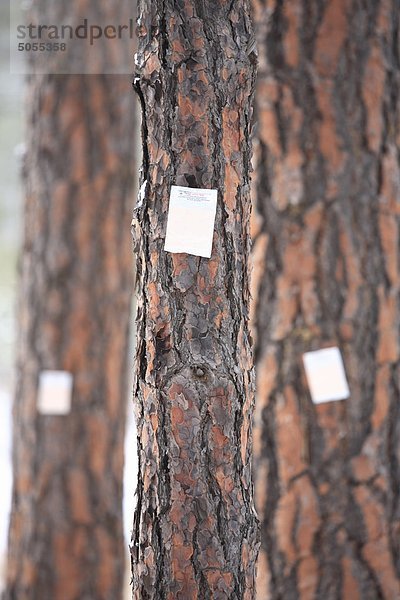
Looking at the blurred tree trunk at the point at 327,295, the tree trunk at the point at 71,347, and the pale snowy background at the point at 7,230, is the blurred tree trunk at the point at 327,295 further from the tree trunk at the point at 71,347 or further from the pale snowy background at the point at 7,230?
the pale snowy background at the point at 7,230

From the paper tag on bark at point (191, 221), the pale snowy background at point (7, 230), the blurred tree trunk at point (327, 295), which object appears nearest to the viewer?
the paper tag on bark at point (191, 221)

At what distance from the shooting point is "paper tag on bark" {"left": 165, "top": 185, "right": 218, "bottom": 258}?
1.46 metres

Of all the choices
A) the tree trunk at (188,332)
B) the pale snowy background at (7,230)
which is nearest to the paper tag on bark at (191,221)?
the tree trunk at (188,332)

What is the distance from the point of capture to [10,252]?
8.02m

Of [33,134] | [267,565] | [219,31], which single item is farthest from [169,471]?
[33,134]

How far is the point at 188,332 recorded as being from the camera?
4.80ft

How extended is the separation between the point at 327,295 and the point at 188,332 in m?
0.88

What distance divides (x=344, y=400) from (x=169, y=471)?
911mm

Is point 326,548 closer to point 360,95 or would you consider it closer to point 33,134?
point 360,95

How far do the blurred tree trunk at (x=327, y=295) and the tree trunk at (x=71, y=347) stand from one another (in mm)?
1125

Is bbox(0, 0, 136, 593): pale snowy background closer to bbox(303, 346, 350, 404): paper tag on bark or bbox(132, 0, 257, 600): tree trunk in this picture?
bbox(303, 346, 350, 404): paper tag on bark

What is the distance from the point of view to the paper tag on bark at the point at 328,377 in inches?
88.7

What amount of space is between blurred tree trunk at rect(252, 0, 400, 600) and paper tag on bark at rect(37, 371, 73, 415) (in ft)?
3.89

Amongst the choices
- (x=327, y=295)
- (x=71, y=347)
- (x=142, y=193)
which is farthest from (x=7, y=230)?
(x=142, y=193)
